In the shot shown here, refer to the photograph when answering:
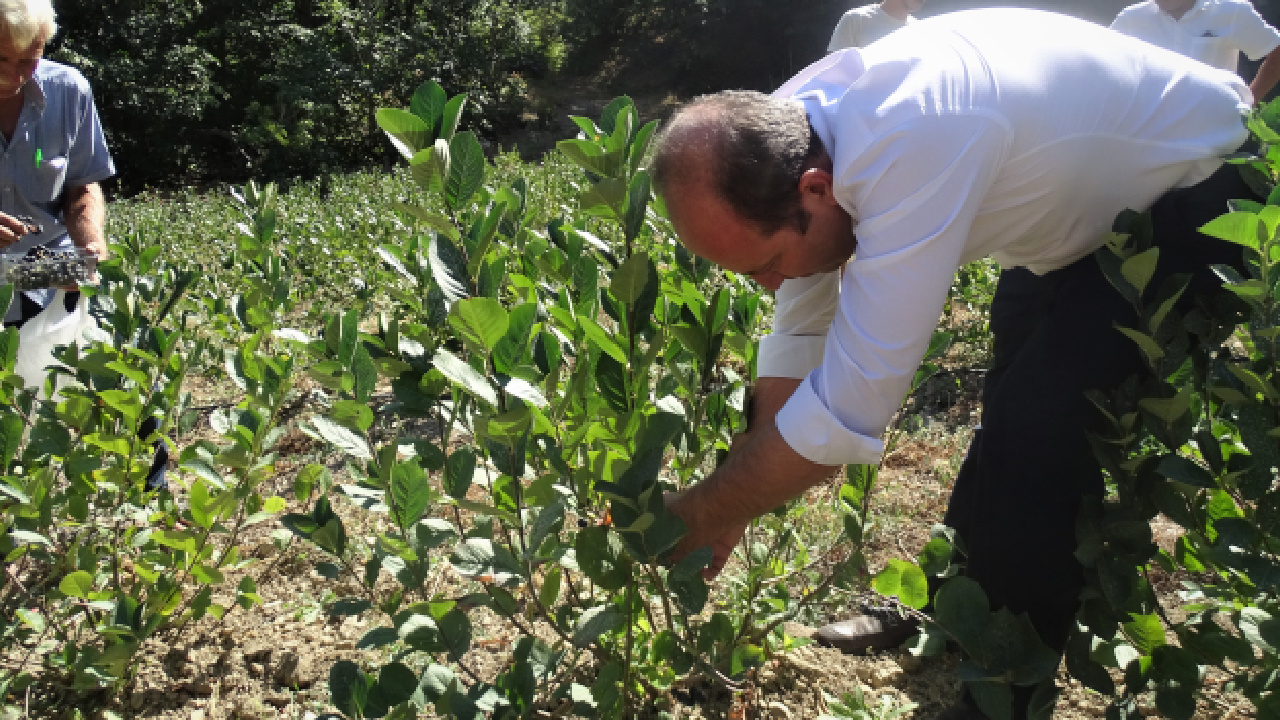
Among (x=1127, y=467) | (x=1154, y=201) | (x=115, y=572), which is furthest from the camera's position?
(x=115, y=572)

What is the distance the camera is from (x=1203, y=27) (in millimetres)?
3547

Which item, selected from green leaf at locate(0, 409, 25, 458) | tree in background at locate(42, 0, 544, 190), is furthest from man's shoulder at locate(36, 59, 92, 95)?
tree in background at locate(42, 0, 544, 190)

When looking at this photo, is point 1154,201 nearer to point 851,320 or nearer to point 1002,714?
point 851,320

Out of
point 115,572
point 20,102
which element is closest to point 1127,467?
point 115,572

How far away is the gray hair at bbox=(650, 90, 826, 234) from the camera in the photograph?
4.65 feet

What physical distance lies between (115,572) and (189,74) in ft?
68.6

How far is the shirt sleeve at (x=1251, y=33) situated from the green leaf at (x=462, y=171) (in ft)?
11.6

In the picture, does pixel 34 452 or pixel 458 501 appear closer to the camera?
pixel 458 501

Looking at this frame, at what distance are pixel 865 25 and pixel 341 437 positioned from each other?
4.08 metres

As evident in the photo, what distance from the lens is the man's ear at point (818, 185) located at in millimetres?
1455

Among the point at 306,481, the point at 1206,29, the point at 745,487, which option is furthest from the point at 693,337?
the point at 1206,29

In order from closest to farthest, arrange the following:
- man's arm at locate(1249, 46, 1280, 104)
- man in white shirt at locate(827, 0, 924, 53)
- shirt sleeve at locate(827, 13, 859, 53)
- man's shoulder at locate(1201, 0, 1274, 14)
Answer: man's shoulder at locate(1201, 0, 1274, 14), man's arm at locate(1249, 46, 1280, 104), man in white shirt at locate(827, 0, 924, 53), shirt sleeve at locate(827, 13, 859, 53)

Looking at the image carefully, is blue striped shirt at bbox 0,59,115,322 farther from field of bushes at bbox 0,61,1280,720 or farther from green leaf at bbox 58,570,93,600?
green leaf at bbox 58,570,93,600

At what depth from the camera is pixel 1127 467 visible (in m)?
1.46
